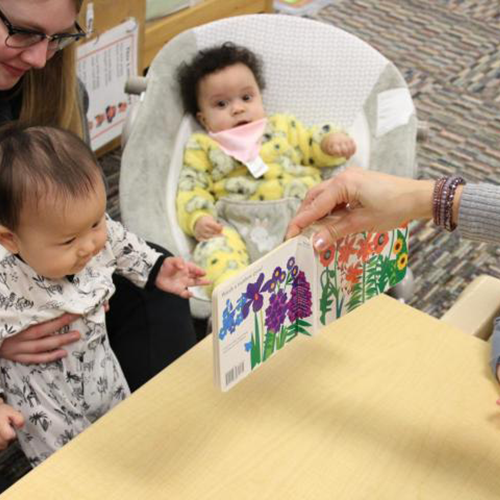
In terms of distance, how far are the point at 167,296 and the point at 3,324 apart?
321 millimetres

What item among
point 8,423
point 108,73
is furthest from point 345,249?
point 108,73

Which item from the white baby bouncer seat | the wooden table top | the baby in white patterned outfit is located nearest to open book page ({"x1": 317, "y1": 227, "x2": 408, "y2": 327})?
the wooden table top

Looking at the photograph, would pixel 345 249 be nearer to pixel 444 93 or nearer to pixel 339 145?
pixel 339 145

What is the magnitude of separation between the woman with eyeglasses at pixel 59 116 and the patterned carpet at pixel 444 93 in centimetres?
96

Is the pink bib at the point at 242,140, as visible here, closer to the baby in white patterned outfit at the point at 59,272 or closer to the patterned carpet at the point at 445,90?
the patterned carpet at the point at 445,90

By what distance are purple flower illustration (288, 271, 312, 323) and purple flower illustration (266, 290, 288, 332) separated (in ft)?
0.05

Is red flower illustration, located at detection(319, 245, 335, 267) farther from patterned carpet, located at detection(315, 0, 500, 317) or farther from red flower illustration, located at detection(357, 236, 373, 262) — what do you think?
patterned carpet, located at detection(315, 0, 500, 317)

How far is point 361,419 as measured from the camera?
1.11 m

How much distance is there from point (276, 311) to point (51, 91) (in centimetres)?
75

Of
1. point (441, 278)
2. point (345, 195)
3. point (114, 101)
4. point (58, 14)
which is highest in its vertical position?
point (58, 14)

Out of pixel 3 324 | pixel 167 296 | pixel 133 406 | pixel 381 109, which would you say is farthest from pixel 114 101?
pixel 133 406

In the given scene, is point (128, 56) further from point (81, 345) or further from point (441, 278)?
point (81, 345)

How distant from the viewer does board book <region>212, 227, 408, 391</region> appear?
0.97 m

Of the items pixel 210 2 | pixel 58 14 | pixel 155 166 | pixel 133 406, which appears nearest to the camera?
pixel 133 406
